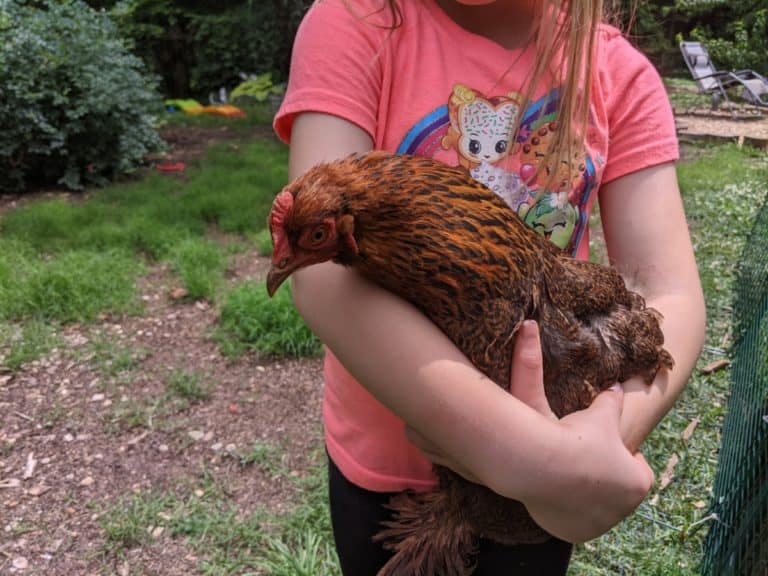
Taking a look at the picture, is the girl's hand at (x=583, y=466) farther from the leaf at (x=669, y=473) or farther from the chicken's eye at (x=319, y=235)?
the leaf at (x=669, y=473)

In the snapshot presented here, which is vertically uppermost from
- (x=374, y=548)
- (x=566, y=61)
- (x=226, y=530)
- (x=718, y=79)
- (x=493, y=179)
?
(x=566, y=61)

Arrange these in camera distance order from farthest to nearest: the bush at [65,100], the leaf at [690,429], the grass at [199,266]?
the bush at [65,100] < the grass at [199,266] < the leaf at [690,429]

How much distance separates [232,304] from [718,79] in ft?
25.2

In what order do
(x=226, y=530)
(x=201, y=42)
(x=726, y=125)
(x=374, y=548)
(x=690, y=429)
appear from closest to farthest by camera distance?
(x=374, y=548) < (x=226, y=530) < (x=690, y=429) < (x=726, y=125) < (x=201, y=42)

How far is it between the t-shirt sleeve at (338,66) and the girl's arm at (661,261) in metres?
0.53

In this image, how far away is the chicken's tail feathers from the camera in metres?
1.22

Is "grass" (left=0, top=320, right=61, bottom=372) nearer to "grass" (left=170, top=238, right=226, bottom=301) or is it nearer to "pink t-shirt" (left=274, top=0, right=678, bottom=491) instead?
"grass" (left=170, top=238, right=226, bottom=301)

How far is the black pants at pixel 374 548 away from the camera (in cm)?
140

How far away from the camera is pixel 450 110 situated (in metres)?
1.26

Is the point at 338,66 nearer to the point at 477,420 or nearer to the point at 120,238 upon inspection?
the point at 477,420

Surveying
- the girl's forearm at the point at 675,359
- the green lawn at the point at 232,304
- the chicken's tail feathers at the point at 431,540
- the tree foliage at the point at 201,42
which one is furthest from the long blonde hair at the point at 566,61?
the tree foliage at the point at 201,42

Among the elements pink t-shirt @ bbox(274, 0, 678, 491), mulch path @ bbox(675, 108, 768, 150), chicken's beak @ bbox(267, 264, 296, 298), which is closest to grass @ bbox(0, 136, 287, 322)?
pink t-shirt @ bbox(274, 0, 678, 491)

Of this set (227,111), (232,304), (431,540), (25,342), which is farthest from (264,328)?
(227,111)

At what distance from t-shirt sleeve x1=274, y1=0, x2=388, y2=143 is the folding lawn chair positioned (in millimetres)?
7270
